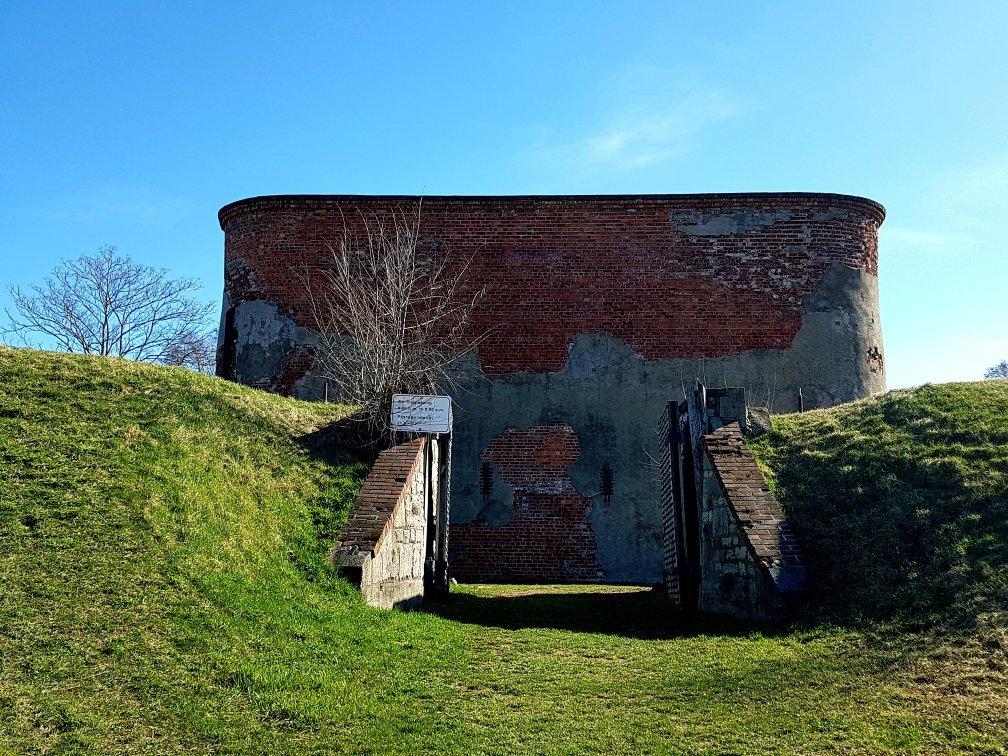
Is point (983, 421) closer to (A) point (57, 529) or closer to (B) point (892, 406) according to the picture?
(B) point (892, 406)

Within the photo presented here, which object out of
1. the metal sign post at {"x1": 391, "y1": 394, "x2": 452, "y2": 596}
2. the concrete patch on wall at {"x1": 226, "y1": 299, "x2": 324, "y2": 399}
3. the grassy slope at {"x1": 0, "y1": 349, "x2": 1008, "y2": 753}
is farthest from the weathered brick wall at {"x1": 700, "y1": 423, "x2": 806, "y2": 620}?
the concrete patch on wall at {"x1": 226, "y1": 299, "x2": 324, "y2": 399}

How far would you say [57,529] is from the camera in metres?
7.78

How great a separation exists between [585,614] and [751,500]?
7.40 ft

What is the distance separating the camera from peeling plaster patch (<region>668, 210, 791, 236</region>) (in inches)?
619

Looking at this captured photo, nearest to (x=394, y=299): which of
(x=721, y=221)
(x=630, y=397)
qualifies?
(x=630, y=397)

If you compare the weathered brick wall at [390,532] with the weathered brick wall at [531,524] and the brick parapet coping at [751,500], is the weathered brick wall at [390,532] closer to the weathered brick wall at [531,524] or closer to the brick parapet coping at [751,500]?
the weathered brick wall at [531,524]

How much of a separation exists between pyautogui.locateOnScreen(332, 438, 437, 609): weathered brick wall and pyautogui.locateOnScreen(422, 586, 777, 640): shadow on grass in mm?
507

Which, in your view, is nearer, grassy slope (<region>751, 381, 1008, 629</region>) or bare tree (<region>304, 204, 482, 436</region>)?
grassy slope (<region>751, 381, 1008, 629</region>)

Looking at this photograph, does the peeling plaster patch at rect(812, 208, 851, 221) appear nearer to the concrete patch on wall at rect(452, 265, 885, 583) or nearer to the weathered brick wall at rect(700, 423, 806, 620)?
the concrete patch on wall at rect(452, 265, 885, 583)

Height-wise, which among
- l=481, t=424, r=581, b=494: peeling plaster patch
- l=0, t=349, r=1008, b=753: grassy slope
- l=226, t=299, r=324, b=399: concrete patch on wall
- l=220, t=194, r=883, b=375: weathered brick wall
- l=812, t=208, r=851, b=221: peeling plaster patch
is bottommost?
l=0, t=349, r=1008, b=753: grassy slope

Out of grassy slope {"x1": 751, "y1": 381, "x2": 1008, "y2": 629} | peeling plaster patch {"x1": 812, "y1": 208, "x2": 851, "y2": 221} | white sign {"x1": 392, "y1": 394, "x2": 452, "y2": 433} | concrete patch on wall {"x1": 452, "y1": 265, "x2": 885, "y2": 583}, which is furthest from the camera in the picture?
peeling plaster patch {"x1": 812, "y1": 208, "x2": 851, "y2": 221}

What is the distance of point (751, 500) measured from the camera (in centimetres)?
955

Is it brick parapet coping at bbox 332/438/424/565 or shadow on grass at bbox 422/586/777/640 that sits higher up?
brick parapet coping at bbox 332/438/424/565

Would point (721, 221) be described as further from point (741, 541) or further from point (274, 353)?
point (274, 353)
